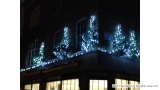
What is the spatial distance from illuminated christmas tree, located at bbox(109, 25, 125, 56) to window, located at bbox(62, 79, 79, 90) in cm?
94

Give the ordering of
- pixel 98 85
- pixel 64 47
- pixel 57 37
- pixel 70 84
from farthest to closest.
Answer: pixel 57 37 < pixel 64 47 < pixel 70 84 < pixel 98 85

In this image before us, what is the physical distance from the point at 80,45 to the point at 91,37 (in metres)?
0.38

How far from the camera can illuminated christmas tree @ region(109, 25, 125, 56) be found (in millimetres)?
3977

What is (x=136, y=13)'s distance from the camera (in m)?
3.76

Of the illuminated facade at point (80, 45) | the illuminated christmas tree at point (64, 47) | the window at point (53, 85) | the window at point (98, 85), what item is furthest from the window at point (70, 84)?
the illuminated christmas tree at point (64, 47)

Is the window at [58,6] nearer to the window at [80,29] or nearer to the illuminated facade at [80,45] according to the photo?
the illuminated facade at [80,45]

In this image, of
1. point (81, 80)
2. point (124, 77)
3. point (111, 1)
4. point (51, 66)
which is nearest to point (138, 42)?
point (124, 77)

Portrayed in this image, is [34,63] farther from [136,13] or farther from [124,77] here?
[136,13]

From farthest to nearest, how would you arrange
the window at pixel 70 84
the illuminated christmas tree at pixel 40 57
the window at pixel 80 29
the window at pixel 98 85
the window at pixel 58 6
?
the window at pixel 58 6 < the illuminated christmas tree at pixel 40 57 < the window at pixel 80 29 < the window at pixel 70 84 < the window at pixel 98 85

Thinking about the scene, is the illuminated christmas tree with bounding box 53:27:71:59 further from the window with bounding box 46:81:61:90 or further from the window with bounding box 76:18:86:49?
the window with bounding box 46:81:61:90

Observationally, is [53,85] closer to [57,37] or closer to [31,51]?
[31,51]

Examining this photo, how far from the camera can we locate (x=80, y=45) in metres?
4.30

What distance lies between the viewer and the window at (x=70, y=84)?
414 cm

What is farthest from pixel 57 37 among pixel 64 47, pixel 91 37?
pixel 91 37
